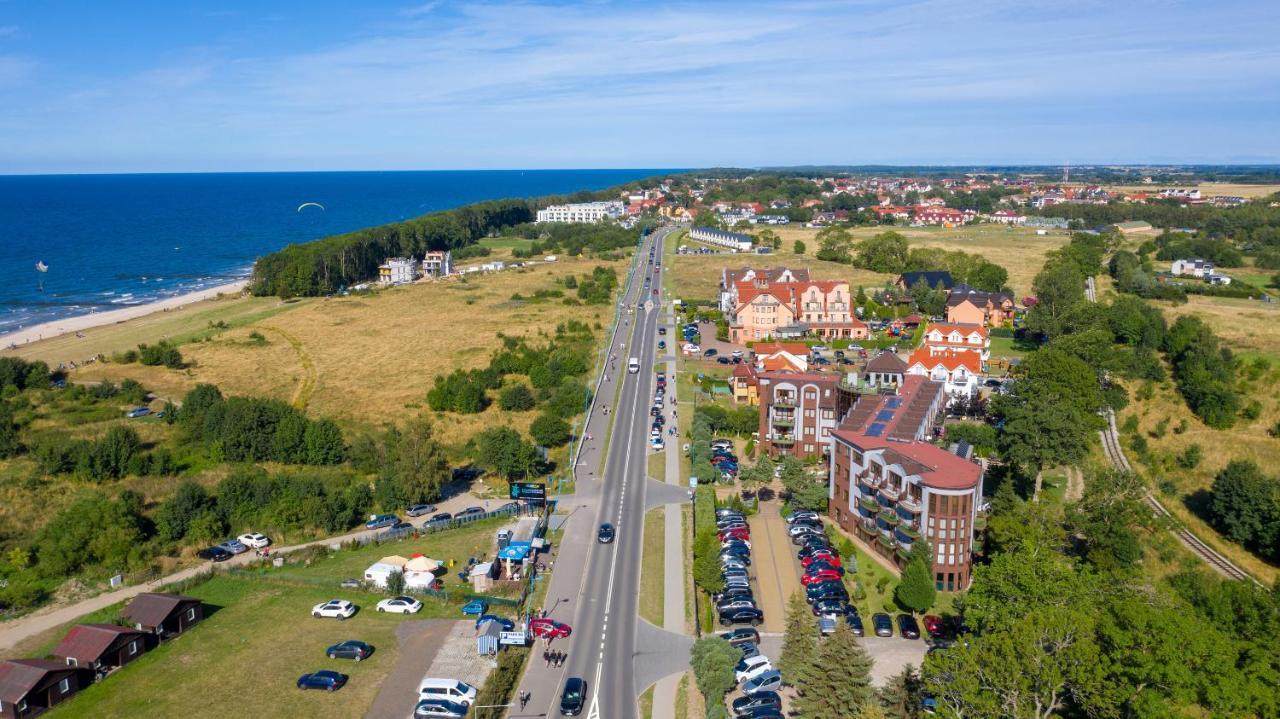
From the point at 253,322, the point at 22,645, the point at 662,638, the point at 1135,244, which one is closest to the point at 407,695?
the point at 662,638

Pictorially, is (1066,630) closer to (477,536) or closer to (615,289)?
(477,536)

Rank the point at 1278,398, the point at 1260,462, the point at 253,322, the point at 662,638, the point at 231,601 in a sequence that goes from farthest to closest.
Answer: the point at 253,322 → the point at 1278,398 → the point at 1260,462 → the point at 231,601 → the point at 662,638

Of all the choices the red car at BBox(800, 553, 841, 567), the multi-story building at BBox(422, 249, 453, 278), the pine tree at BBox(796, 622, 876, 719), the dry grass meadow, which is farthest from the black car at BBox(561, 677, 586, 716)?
the multi-story building at BBox(422, 249, 453, 278)

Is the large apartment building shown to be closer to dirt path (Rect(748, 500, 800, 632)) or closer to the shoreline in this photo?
dirt path (Rect(748, 500, 800, 632))

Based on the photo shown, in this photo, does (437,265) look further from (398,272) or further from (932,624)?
(932,624)

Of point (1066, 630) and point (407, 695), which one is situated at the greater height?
point (1066, 630)

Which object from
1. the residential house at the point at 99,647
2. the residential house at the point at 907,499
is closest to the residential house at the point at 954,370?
the residential house at the point at 907,499
